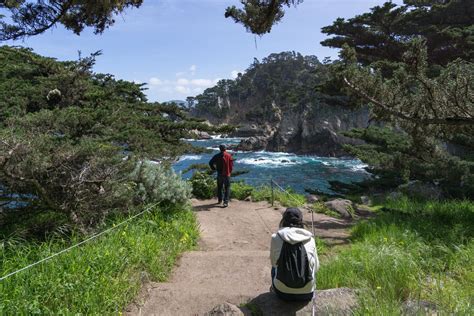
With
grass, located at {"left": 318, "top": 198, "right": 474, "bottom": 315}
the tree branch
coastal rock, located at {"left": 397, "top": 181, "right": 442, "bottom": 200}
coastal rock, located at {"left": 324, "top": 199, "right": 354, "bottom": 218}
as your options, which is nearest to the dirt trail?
grass, located at {"left": 318, "top": 198, "right": 474, "bottom": 315}

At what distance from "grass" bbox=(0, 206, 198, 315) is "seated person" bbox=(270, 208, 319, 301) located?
5.89 feet

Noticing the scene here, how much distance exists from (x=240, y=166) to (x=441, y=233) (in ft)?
139

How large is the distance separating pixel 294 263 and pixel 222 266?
220cm

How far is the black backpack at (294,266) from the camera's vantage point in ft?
11.8

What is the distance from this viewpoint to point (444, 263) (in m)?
5.06

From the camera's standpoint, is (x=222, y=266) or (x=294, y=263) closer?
(x=294, y=263)

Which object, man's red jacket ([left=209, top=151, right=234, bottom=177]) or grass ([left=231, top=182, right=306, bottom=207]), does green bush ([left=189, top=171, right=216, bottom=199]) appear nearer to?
grass ([left=231, top=182, right=306, bottom=207])

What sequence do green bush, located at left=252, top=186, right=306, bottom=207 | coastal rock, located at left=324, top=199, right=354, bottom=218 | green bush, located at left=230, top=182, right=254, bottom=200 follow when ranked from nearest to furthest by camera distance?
1. coastal rock, located at left=324, top=199, right=354, bottom=218
2. green bush, located at left=252, top=186, right=306, bottom=207
3. green bush, located at left=230, top=182, right=254, bottom=200

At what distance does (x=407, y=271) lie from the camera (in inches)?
165

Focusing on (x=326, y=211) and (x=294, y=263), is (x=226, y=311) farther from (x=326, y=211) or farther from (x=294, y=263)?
(x=326, y=211)

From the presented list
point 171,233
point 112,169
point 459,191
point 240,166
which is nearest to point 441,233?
point 171,233

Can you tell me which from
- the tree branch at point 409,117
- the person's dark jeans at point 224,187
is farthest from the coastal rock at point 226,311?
the person's dark jeans at point 224,187

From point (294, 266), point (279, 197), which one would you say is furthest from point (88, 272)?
point (279, 197)

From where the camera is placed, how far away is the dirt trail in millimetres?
4289
